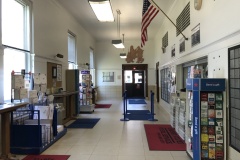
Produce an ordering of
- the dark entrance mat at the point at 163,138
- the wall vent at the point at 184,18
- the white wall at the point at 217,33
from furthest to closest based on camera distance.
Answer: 1. the wall vent at the point at 184,18
2. the dark entrance mat at the point at 163,138
3. the white wall at the point at 217,33

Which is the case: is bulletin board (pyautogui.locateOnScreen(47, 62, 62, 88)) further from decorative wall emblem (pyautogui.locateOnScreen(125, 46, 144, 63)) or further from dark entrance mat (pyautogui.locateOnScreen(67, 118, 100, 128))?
decorative wall emblem (pyautogui.locateOnScreen(125, 46, 144, 63))

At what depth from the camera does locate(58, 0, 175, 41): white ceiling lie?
26.8 ft

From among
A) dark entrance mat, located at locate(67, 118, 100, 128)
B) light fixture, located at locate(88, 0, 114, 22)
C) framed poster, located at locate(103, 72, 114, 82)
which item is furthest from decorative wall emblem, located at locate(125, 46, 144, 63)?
light fixture, located at locate(88, 0, 114, 22)

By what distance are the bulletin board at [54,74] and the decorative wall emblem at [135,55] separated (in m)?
8.80

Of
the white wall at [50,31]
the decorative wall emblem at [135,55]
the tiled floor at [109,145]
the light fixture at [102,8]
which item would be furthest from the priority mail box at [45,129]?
the decorative wall emblem at [135,55]

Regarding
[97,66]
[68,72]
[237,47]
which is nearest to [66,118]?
[68,72]

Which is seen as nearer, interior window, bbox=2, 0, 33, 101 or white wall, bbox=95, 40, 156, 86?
interior window, bbox=2, 0, 33, 101

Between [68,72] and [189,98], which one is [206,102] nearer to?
[189,98]

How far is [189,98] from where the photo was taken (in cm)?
426

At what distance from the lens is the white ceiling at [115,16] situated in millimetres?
8172

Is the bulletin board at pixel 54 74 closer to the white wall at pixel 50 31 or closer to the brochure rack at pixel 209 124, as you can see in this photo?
the white wall at pixel 50 31

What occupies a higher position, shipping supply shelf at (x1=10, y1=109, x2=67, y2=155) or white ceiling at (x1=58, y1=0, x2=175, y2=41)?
white ceiling at (x1=58, y1=0, x2=175, y2=41)

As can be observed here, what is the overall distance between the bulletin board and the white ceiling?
2297 mm

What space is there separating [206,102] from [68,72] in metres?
6.31
